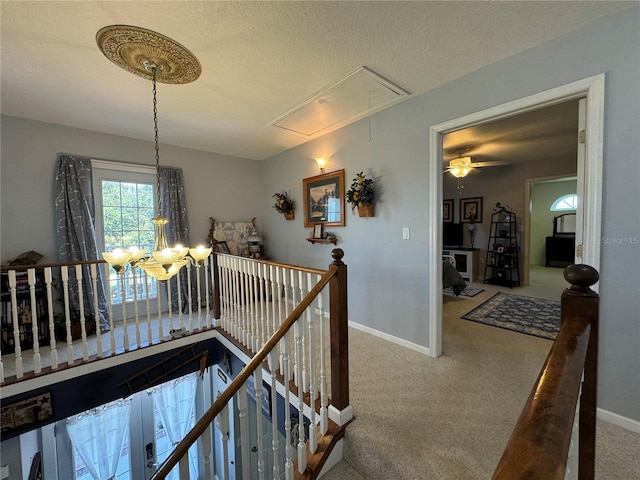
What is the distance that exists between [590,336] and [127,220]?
4.52 metres

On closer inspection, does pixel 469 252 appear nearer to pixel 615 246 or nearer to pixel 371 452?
pixel 615 246

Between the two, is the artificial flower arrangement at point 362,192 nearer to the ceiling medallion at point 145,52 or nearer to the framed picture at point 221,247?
the ceiling medallion at point 145,52

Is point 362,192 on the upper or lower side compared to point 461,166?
lower

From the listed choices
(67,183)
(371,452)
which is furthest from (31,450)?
(371,452)

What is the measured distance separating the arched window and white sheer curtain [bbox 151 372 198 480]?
9.54 meters

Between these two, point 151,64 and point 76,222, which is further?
point 76,222

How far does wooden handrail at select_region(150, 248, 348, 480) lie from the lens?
38.6 inches

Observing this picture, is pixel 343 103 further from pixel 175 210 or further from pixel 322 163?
pixel 175 210

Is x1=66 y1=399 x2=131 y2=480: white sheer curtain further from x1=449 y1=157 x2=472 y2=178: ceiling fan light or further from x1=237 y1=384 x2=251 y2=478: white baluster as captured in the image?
x1=449 y1=157 x2=472 y2=178: ceiling fan light

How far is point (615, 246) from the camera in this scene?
1620 millimetres

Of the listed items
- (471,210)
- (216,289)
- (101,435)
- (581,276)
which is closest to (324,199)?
(216,289)

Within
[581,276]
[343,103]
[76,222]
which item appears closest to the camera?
[581,276]

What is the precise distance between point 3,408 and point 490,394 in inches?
147

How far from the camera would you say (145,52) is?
5.97 ft
